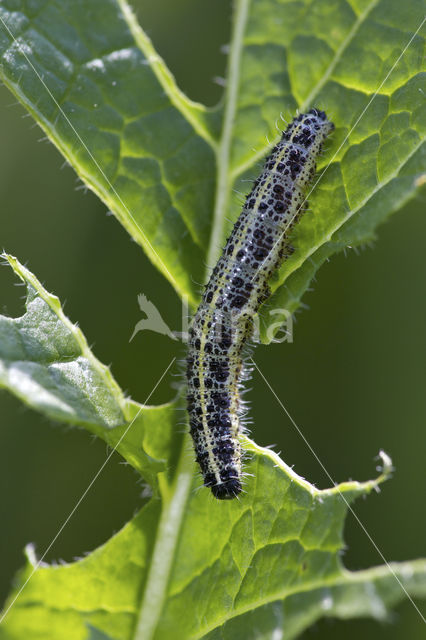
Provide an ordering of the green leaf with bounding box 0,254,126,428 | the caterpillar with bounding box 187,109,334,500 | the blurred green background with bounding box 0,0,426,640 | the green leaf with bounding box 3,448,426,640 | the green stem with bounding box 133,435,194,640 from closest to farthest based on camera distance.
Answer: the green leaf with bounding box 0,254,126,428, the green leaf with bounding box 3,448,426,640, the green stem with bounding box 133,435,194,640, the caterpillar with bounding box 187,109,334,500, the blurred green background with bounding box 0,0,426,640

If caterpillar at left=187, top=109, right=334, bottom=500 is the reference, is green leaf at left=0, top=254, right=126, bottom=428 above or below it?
above

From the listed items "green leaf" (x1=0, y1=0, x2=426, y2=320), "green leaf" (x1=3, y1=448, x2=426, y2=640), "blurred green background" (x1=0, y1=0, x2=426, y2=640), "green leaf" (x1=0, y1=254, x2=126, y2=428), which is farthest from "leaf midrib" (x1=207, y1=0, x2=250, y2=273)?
"green leaf" (x1=3, y1=448, x2=426, y2=640)

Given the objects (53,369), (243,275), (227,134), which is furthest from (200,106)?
(53,369)

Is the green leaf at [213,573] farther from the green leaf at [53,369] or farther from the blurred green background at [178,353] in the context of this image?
the blurred green background at [178,353]

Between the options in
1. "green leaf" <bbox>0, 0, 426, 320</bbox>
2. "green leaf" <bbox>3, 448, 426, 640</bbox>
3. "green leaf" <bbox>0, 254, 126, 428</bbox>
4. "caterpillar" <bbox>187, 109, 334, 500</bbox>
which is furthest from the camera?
"caterpillar" <bbox>187, 109, 334, 500</bbox>

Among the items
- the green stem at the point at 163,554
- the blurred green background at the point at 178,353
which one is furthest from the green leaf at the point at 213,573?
the blurred green background at the point at 178,353

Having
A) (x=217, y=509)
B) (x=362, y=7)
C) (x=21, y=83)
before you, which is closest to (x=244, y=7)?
(x=362, y=7)

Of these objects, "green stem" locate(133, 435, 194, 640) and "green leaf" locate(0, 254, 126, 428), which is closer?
"green leaf" locate(0, 254, 126, 428)

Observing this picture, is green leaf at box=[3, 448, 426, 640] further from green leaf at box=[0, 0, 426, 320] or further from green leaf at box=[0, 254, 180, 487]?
green leaf at box=[0, 0, 426, 320]
